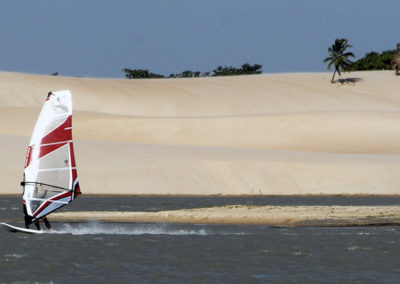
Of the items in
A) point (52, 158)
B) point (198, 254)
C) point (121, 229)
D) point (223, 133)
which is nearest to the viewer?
point (198, 254)

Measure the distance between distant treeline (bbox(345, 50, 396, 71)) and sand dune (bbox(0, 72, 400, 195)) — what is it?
20.0 metres

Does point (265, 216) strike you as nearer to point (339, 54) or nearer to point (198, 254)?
point (198, 254)

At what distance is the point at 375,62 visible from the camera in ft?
578

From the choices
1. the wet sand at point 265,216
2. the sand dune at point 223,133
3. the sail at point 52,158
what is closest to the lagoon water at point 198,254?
the wet sand at point 265,216

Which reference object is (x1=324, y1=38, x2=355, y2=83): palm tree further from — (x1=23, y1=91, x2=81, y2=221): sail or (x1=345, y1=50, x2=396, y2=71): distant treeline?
(x1=23, y1=91, x2=81, y2=221): sail

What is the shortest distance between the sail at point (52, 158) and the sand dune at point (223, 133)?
108ft

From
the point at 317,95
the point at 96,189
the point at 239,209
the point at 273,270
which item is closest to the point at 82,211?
the point at 239,209

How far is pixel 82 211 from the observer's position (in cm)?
5566

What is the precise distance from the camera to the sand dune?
72.4 metres

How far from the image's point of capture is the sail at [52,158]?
36.0 meters

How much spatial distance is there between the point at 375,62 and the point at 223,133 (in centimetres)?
8044

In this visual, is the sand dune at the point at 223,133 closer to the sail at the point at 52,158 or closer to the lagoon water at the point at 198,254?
the lagoon water at the point at 198,254

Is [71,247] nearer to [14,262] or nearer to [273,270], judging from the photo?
[14,262]

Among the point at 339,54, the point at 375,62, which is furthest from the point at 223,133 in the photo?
the point at 375,62
